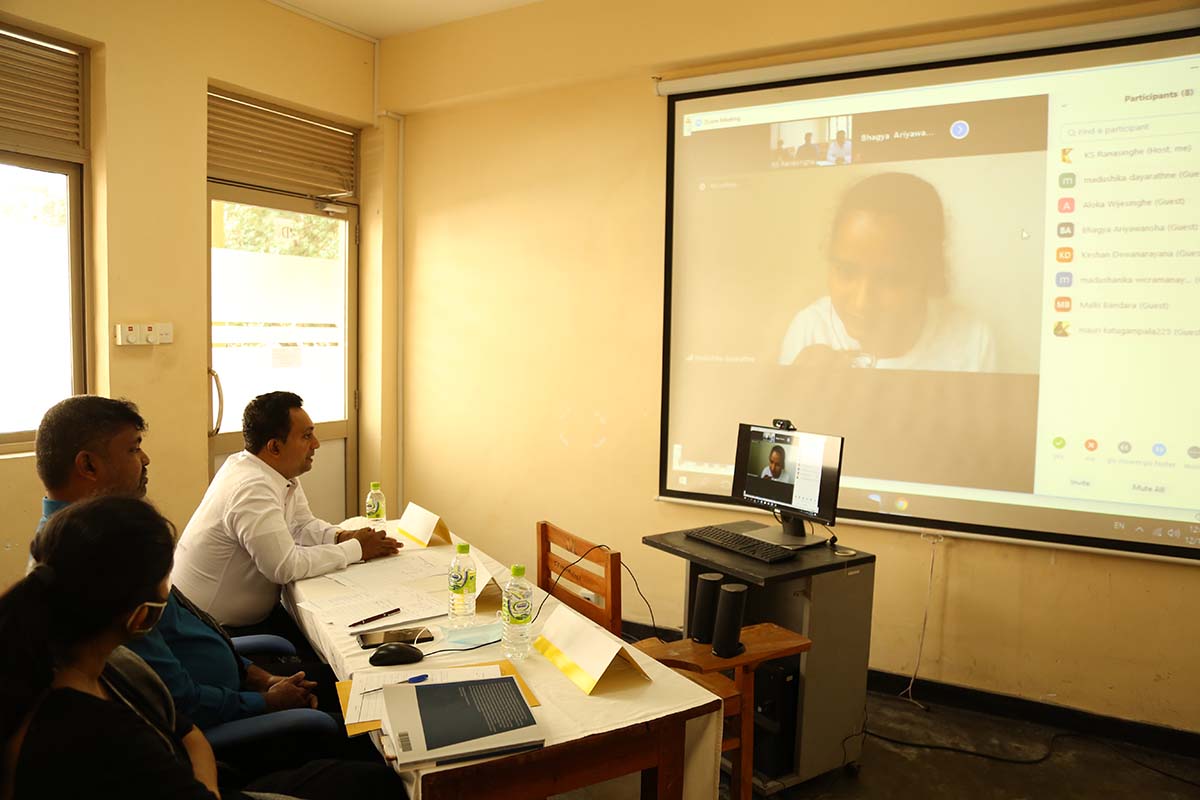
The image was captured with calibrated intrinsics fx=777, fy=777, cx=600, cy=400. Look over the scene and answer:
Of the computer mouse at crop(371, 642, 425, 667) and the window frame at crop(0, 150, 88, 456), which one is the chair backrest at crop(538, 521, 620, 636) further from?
the window frame at crop(0, 150, 88, 456)

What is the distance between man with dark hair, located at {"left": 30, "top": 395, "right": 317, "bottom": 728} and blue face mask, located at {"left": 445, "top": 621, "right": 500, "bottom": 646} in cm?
46

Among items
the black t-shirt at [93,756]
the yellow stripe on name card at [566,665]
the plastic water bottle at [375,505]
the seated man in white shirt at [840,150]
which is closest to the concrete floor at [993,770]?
the yellow stripe on name card at [566,665]

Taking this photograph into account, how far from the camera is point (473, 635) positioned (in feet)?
6.92

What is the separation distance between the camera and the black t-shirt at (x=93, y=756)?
3.52 feet

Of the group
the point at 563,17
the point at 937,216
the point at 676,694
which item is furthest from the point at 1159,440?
the point at 563,17

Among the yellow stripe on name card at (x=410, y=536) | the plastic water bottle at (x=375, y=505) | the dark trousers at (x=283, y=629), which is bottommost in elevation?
the dark trousers at (x=283, y=629)

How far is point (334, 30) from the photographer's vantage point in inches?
177

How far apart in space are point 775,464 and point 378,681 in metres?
1.67

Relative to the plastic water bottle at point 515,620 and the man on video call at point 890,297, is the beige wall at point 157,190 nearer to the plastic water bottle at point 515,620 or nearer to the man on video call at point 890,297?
the plastic water bottle at point 515,620

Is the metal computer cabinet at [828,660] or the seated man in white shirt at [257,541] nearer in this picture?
the seated man in white shirt at [257,541]

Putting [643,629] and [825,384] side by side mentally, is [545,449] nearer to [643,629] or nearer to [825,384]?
[643,629]

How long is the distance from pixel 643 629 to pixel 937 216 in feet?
8.07

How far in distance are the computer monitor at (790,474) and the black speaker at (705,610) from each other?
1.56 feet

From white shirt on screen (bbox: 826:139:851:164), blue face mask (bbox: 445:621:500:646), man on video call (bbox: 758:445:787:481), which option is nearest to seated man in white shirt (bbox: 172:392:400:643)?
blue face mask (bbox: 445:621:500:646)
